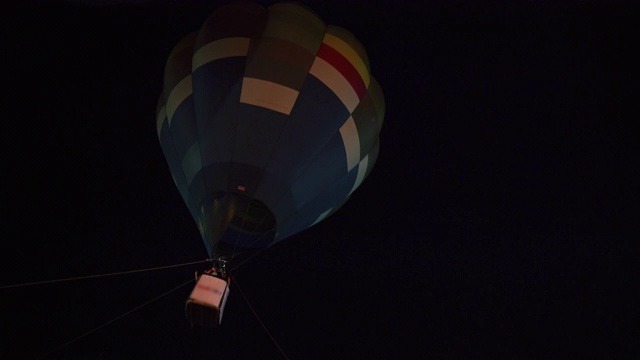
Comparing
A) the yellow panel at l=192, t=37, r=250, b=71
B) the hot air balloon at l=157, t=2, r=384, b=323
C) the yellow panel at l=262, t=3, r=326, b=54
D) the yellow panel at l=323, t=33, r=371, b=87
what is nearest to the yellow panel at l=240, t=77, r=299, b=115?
the hot air balloon at l=157, t=2, r=384, b=323

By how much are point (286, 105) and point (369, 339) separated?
111 inches

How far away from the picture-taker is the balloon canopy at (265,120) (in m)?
3.66

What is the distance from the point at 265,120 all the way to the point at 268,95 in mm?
169

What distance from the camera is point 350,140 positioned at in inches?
160

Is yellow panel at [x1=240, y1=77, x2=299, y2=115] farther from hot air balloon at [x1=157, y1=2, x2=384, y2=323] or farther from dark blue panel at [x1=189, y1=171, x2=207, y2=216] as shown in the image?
dark blue panel at [x1=189, y1=171, x2=207, y2=216]

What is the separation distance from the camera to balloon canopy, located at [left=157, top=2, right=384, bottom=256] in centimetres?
366

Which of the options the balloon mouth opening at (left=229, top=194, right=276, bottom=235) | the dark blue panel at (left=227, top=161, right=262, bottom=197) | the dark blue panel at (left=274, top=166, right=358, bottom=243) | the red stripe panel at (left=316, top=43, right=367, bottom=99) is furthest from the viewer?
the red stripe panel at (left=316, top=43, right=367, bottom=99)

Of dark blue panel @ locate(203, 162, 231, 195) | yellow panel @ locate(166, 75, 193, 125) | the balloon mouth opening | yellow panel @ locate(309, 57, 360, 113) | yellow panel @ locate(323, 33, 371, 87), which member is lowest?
the balloon mouth opening

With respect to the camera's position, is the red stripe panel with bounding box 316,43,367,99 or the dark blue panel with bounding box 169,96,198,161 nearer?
the dark blue panel with bounding box 169,96,198,161

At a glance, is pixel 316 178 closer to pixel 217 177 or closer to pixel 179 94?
Result: pixel 217 177

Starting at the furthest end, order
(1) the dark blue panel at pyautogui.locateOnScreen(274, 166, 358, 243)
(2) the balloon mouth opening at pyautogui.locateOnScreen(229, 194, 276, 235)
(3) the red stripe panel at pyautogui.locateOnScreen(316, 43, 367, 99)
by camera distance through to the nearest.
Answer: (3) the red stripe panel at pyautogui.locateOnScreen(316, 43, 367, 99) < (1) the dark blue panel at pyautogui.locateOnScreen(274, 166, 358, 243) < (2) the balloon mouth opening at pyautogui.locateOnScreen(229, 194, 276, 235)

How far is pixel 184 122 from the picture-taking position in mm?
3990

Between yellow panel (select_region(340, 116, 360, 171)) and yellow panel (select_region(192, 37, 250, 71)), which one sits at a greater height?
yellow panel (select_region(192, 37, 250, 71))

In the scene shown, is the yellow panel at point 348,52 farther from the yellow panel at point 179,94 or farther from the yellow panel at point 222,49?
the yellow panel at point 179,94
